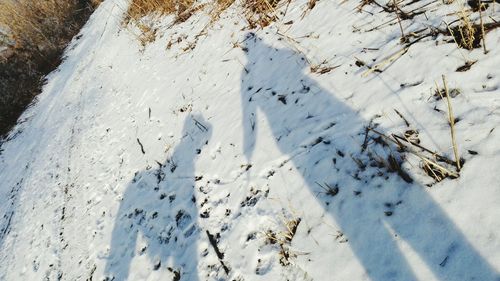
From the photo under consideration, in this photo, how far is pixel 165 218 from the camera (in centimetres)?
412

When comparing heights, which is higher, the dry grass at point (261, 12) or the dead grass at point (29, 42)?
the dead grass at point (29, 42)

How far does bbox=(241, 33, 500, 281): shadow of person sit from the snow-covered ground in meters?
0.01

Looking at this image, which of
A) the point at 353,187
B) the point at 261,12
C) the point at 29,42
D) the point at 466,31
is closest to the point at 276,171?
the point at 353,187

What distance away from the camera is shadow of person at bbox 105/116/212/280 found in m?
3.68

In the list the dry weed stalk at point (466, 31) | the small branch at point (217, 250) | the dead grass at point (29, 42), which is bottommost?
the small branch at point (217, 250)

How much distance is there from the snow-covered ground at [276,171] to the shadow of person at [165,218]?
19 millimetres

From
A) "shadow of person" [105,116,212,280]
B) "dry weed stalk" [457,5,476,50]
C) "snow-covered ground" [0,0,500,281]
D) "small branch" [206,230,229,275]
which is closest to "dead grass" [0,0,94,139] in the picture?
"snow-covered ground" [0,0,500,281]

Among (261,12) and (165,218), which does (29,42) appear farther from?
(165,218)

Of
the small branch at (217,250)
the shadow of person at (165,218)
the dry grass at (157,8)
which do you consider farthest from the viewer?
the dry grass at (157,8)

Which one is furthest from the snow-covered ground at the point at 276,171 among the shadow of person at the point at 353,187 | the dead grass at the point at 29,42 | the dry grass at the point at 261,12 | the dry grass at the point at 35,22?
the dry grass at the point at 35,22

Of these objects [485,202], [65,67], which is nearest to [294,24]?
[485,202]

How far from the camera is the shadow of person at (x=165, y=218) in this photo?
12.1ft

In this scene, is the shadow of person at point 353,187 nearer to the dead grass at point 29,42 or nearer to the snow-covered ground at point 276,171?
the snow-covered ground at point 276,171

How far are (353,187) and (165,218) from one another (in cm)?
224
